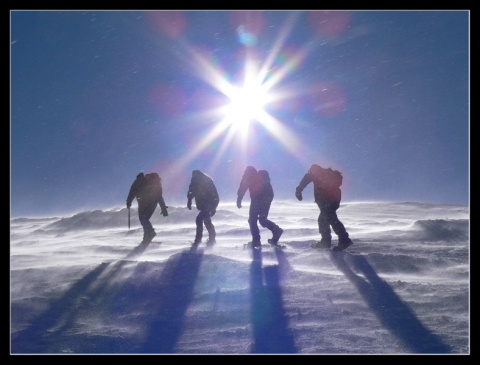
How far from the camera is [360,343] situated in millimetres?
4105

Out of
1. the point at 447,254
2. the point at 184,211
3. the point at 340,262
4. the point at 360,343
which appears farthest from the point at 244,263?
the point at 184,211

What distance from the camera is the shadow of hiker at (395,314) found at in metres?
4.12

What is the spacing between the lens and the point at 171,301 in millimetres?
5062

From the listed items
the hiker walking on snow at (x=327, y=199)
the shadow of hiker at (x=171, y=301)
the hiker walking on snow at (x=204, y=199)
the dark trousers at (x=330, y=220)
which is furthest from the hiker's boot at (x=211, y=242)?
the dark trousers at (x=330, y=220)

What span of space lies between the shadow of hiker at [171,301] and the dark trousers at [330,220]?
300 centimetres

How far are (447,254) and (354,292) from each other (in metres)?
3.30

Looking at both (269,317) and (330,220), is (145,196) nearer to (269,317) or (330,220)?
(330,220)

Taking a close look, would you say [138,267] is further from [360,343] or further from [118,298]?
[360,343]

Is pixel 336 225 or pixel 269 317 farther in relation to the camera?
pixel 336 225

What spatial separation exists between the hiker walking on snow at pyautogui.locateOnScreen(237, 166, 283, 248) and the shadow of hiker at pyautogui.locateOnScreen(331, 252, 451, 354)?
3068 millimetres

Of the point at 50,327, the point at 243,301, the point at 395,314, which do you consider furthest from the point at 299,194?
the point at 50,327

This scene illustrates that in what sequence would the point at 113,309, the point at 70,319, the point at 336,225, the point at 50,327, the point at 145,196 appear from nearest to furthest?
the point at 50,327 → the point at 70,319 → the point at 113,309 → the point at 336,225 → the point at 145,196

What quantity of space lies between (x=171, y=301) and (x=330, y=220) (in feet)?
14.5
